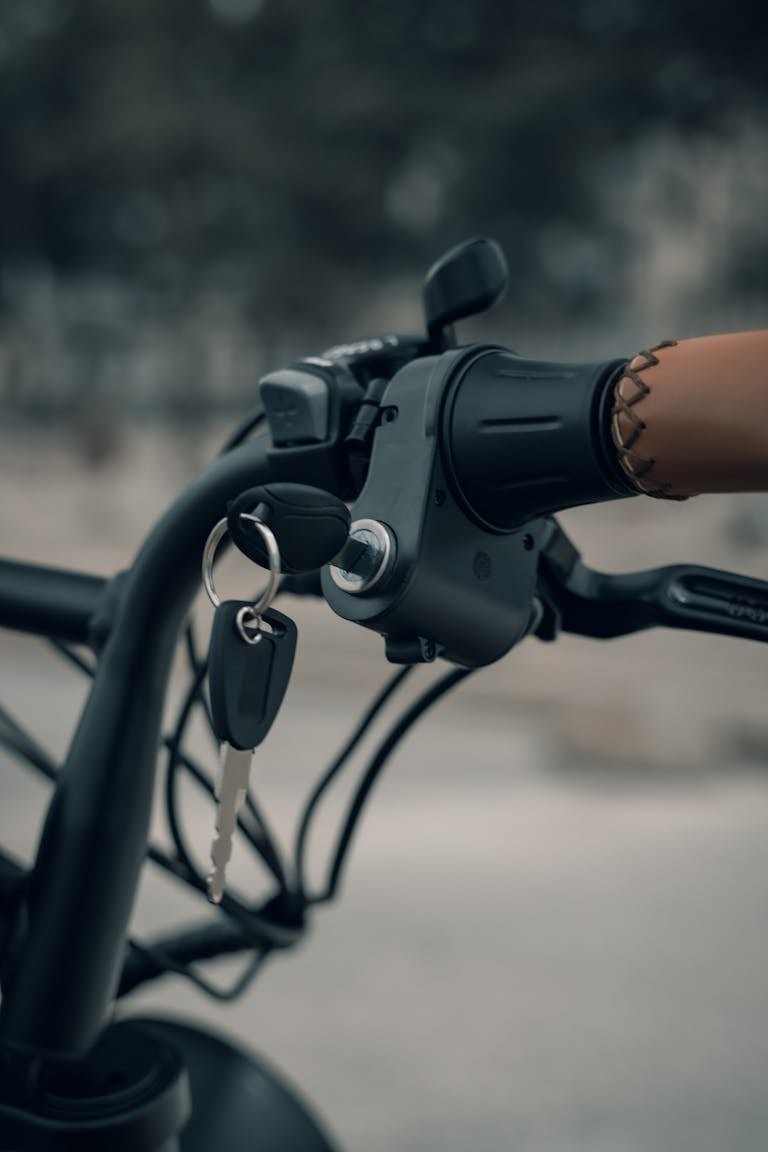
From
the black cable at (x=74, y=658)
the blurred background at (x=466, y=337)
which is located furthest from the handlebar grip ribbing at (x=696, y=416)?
the blurred background at (x=466, y=337)

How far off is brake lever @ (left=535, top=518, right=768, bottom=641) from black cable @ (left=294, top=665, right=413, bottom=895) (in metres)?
0.07

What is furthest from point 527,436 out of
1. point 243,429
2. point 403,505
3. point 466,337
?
point 466,337

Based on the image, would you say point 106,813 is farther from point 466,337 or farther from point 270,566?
point 466,337

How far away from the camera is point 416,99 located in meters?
6.78

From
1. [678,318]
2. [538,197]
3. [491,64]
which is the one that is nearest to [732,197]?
[678,318]

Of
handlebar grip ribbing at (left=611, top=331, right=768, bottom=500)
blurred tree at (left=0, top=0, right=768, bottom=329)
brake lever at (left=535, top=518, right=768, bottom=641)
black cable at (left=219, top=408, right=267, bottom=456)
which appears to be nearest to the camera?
handlebar grip ribbing at (left=611, top=331, right=768, bottom=500)

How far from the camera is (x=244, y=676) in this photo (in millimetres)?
397

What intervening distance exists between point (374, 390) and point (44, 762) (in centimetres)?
30

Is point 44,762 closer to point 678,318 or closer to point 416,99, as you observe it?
point 678,318

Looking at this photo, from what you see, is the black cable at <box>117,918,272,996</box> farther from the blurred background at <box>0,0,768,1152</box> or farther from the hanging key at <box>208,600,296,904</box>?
the blurred background at <box>0,0,768,1152</box>

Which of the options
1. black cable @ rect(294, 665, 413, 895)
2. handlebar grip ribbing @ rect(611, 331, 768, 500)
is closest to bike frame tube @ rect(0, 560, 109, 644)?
black cable @ rect(294, 665, 413, 895)

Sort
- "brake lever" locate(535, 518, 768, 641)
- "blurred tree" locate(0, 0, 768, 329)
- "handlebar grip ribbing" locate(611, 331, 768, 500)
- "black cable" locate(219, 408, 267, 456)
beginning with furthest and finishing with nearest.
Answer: "blurred tree" locate(0, 0, 768, 329), "black cable" locate(219, 408, 267, 456), "brake lever" locate(535, 518, 768, 641), "handlebar grip ribbing" locate(611, 331, 768, 500)

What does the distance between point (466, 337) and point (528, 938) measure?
18.7ft

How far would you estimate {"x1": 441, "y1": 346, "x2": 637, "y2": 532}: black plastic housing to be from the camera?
1.29 ft
